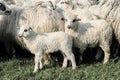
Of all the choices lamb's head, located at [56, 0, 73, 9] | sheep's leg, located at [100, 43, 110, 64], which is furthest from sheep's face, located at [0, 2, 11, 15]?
sheep's leg, located at [100, 43, 110, 64]

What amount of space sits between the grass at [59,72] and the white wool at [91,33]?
1.51 ft

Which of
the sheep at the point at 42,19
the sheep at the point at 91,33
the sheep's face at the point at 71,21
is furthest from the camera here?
the sheep at the point at 42,19

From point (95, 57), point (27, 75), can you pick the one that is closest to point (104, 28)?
point (95, 57)

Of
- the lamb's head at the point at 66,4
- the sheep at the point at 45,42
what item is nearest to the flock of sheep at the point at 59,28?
the sheep at the point at 45,42

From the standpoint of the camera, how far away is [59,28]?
7652mm

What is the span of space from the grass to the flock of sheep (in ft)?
0.67

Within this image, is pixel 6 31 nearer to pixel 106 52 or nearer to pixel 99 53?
pixel 99 53

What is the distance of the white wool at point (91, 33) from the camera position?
7418mm

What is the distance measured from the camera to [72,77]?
21.9 feet

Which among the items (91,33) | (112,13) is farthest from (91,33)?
(112,13)

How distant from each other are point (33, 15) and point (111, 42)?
1.89 metres

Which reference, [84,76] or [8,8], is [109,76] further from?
[8,8]

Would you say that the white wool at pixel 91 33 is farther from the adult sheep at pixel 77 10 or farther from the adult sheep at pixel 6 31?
the adult sheep at pixel 6 31

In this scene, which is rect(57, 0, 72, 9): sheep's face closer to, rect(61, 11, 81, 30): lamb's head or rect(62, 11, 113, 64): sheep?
rect(62, 11, 113, 64): sheep
